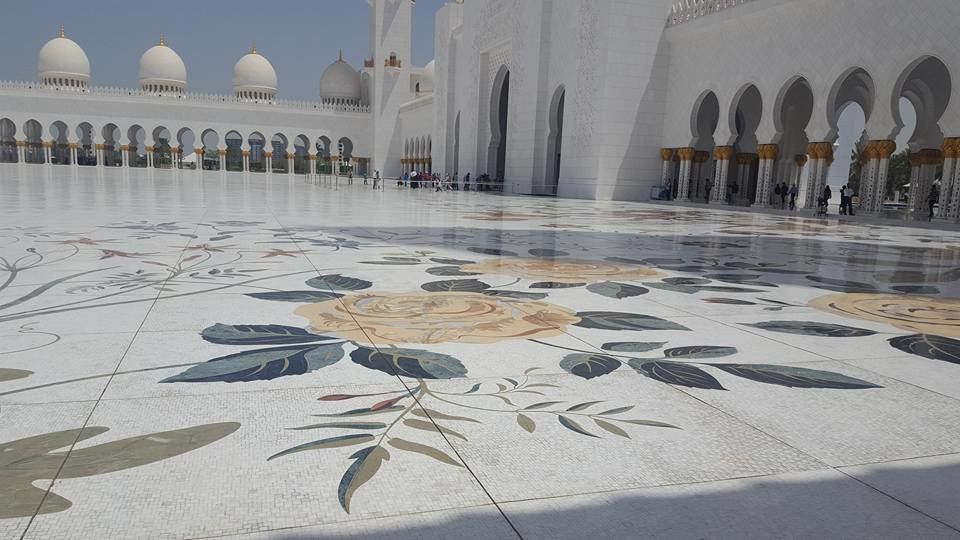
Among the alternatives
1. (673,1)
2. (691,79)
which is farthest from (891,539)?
(673,1)

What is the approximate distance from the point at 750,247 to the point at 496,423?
399 cm

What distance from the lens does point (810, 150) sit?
11.1 metres

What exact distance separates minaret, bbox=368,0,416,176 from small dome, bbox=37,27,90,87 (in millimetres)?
12574

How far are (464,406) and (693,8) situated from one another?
14.1 metres

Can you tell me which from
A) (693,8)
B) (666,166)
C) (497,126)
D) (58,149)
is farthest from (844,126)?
(58,149)

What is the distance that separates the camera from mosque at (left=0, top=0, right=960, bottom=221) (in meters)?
10.2

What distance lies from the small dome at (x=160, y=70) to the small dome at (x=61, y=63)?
2561mm

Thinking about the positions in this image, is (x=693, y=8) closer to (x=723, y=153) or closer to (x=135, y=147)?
(x=723, y=153)

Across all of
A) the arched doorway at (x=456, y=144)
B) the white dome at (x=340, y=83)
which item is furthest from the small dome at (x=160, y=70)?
the arched doorway at (x=456, y=144)

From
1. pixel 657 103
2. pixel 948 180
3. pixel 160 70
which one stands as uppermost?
pixel 160 70

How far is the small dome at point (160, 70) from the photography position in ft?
96.9

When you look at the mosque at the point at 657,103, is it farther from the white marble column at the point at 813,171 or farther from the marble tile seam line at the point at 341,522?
the marble tile seam line at the point at 341,522

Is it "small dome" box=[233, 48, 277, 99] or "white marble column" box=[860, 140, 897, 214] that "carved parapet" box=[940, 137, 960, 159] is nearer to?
"white marble column" box=[860, 140, 897, 214]

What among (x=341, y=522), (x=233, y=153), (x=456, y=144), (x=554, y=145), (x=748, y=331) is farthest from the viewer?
(x=233, y=153)
